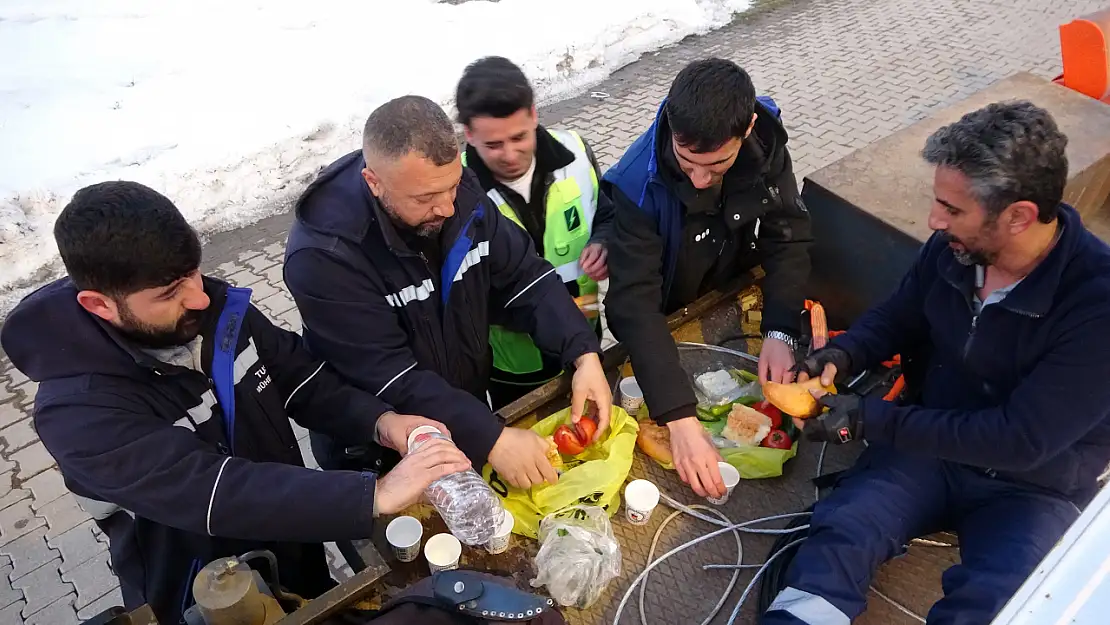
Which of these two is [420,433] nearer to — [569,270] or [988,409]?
[569,270]

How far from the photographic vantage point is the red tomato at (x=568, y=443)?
7.91 ft

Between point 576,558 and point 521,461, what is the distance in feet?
1.20

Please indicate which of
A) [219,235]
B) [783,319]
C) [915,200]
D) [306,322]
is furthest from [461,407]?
[219,235]

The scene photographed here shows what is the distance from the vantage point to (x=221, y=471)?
1.85 metres

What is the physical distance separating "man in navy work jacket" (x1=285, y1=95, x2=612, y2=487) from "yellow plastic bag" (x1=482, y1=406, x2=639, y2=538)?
0.07 m

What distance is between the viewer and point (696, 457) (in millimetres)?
2354

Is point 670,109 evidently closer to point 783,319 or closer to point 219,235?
point 783,319

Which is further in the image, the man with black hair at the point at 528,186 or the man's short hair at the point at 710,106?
the man with black hair at the point at 528,186

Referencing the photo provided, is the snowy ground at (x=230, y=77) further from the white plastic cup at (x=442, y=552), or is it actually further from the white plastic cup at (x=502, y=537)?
the white plastic cup at (x=502, y=537)

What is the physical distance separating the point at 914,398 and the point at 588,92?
6044mm

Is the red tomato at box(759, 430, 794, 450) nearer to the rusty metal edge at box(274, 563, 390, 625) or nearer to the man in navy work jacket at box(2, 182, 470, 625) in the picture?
the man in navy work jacket at box(2, 182, 470, 625)

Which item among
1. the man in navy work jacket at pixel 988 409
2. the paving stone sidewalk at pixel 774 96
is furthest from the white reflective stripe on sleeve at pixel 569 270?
the paving stone sidewalk at pixel 774 96

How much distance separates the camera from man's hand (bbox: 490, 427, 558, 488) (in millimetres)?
2248

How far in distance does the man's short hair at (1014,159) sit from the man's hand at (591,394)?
135cm
